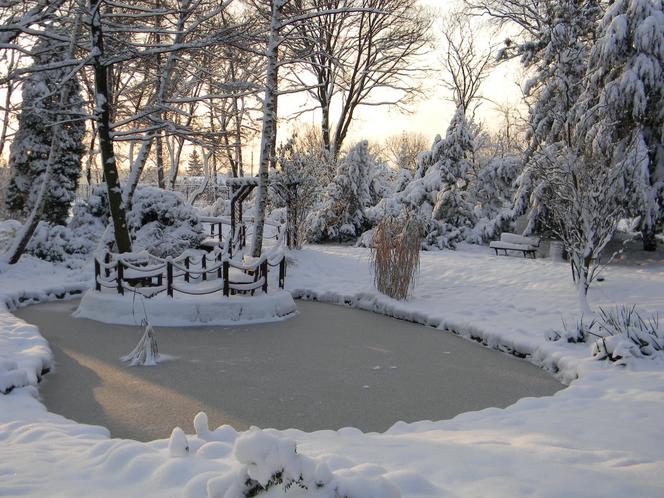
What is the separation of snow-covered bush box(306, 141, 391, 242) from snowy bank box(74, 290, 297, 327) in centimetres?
1174

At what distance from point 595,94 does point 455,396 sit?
12122 millimetres

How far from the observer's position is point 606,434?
4.34 meters

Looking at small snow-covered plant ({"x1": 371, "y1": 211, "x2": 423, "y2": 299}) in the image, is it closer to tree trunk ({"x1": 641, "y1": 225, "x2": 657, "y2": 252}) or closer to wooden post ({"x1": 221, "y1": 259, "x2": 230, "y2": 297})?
wooden post ({"x1": 221, "y1": 259, "x2": 230, "y2": 297})

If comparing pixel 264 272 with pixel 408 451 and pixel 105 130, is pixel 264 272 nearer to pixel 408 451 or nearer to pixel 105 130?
pixel 105 130

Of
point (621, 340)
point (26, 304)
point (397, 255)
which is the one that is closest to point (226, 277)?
point (397, 255)

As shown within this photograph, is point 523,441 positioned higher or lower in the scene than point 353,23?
lower

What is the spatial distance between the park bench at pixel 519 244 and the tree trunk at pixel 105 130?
11.8m

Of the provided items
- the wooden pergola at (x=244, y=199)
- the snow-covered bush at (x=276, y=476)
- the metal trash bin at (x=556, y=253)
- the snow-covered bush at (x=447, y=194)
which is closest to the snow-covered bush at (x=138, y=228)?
the wooden pergola at (x=244, y=199)

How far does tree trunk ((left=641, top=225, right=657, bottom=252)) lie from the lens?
1407 centimetres

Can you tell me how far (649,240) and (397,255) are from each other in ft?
25.1

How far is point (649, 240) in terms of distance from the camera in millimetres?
14312

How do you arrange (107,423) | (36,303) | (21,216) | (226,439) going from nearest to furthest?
1. (226,439)
2. (107,423)
3. (36,303)
4. (21,216)

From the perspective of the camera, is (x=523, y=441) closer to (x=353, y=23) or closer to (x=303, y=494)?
(x=303, y=494)

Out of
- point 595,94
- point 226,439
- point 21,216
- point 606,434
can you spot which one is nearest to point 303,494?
point 226,439
